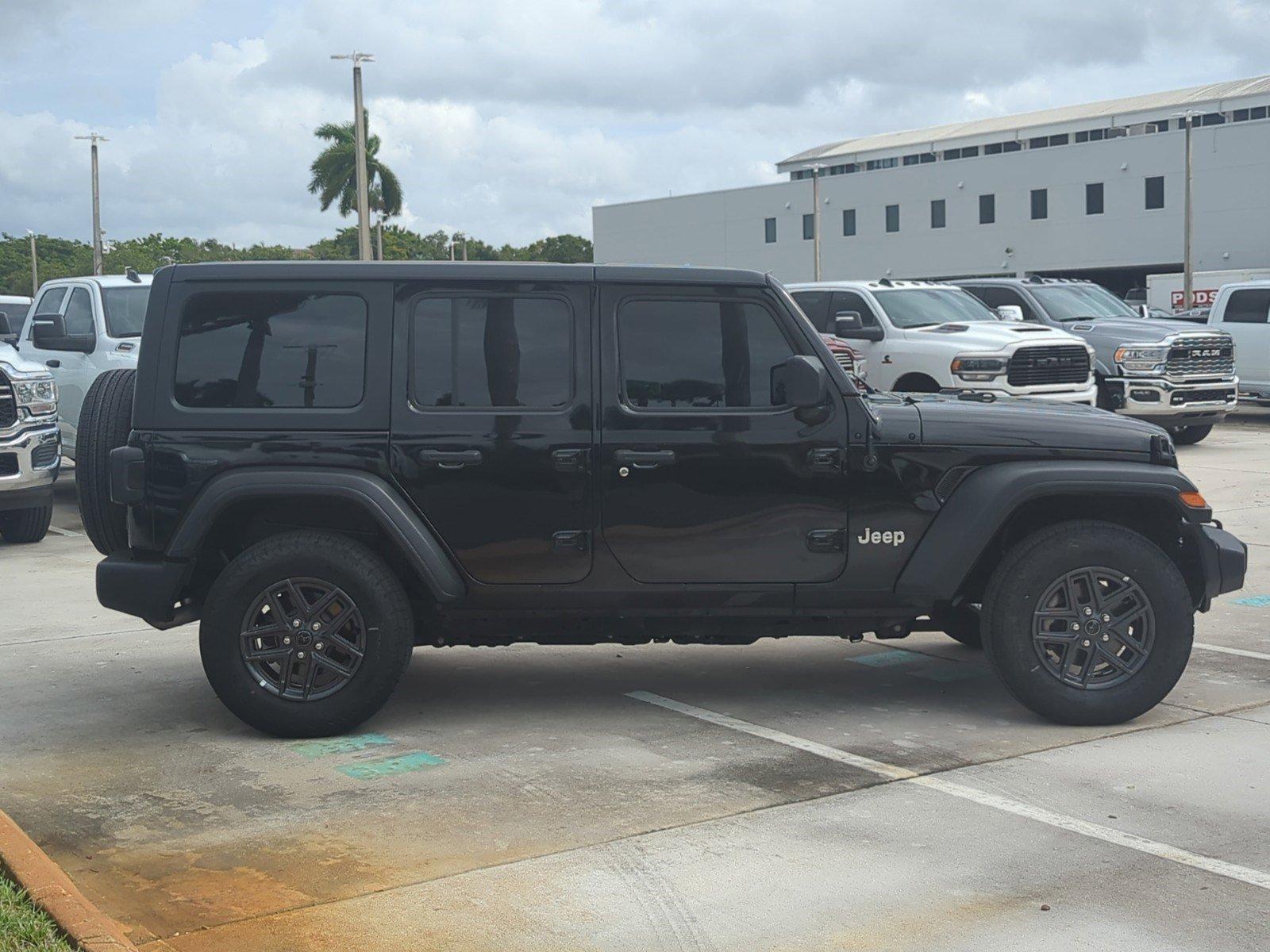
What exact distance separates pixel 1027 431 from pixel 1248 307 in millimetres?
17158

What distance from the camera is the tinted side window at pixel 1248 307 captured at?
21.7 metres

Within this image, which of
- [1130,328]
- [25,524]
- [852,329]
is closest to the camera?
[25,524]

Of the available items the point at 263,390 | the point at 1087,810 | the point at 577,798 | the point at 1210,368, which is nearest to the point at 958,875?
the point at 1087,810

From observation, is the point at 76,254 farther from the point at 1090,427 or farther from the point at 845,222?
the point at 1090,427

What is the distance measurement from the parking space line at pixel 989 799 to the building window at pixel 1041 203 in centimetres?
6040

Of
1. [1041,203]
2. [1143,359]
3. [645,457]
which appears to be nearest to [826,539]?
[645,457]

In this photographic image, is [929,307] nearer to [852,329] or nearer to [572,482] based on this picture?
[852,329]

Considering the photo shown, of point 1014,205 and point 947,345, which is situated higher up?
point 1014,205

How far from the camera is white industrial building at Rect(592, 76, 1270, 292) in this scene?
190ft

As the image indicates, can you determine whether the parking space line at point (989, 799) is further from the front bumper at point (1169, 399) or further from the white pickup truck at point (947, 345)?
the front bumper at point (1169, 399)

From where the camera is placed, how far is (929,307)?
699 inches

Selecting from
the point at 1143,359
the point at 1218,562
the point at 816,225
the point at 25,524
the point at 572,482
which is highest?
the point at 816,225

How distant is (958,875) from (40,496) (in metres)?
9.61

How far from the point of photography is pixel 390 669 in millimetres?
6246
